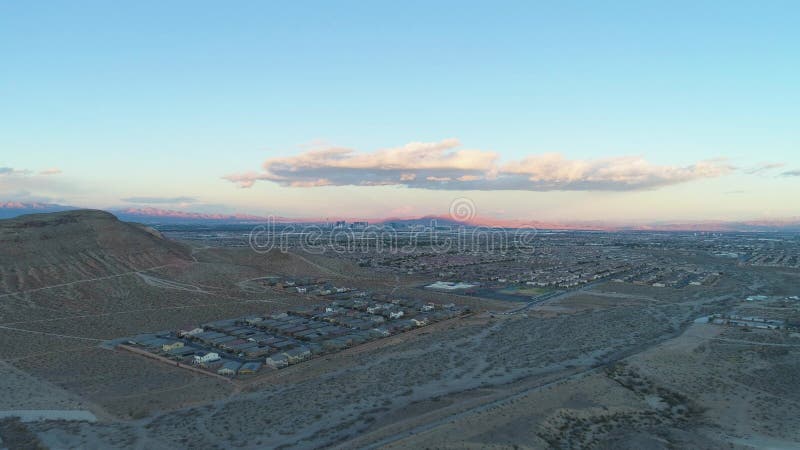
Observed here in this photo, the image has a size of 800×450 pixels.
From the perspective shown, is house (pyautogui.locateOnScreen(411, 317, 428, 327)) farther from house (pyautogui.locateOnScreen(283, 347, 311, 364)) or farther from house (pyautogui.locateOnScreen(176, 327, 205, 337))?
house (pyautogui.locateOnScreen(176, 327, 205, 337))

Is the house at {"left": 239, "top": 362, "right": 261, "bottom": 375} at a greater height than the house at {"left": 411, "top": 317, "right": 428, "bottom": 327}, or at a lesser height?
lesser

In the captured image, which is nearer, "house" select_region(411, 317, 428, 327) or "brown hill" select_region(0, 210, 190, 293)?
"house" select_region(411, 317, 428, 327)

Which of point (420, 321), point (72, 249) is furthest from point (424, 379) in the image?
point (72, 249)

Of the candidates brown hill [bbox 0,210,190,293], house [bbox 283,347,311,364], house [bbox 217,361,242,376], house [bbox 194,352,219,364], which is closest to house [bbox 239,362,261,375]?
house [bbox 217,361,242,376]

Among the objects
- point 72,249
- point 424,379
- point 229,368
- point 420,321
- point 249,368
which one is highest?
point 72,249

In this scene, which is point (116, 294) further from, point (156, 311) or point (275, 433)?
point (275, 433)

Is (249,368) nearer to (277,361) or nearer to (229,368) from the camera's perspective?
(229,368)
